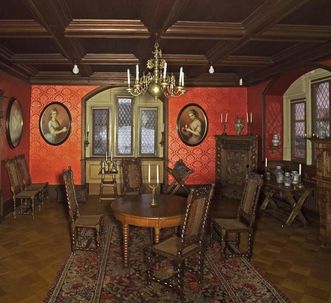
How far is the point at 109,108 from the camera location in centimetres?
799

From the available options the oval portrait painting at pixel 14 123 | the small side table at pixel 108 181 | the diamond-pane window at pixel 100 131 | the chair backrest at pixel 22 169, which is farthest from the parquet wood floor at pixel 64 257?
the diamond-pane window at pixel 100 131

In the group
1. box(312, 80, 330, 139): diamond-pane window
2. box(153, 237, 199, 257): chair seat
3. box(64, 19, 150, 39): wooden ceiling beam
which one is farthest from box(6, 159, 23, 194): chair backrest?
box(312, 80, 330, 139): diamond-pane window

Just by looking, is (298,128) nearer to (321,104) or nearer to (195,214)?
(321,104)

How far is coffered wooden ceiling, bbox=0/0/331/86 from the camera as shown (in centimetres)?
327

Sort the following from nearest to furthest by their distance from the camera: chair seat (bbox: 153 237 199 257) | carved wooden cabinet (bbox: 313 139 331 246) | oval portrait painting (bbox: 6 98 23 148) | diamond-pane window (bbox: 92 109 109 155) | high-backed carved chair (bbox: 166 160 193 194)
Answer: chair seat (bbox: 153 237 199 257) < carved wooden cabinet (bbox: 313 139 331 246) < high-backed carved chair (bbox: 166 160 193 194) < oval portrait painting (bbox: 6 98 23 148) < diamond-pane window (bbox: 92 109 109 155)

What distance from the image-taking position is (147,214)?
344cm

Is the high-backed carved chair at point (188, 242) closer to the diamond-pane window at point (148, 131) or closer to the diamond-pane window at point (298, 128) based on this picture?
the diamond-pane window at point (298, 128)

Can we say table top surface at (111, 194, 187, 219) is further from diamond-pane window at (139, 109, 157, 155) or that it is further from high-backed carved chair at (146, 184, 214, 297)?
diamond-pane window at (139, 109, 157, 155)

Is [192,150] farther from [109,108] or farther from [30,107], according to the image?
[30,107]

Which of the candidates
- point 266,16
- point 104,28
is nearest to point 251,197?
point 266,16

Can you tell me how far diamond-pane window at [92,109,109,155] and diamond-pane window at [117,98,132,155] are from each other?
0.33m

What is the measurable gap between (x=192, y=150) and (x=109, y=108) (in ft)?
7.88

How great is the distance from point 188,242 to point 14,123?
189 inches

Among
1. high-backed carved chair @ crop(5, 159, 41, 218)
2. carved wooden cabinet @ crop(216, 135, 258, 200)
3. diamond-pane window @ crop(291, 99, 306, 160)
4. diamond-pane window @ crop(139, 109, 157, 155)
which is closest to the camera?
high-backed carved chair @ crop(5, 159, 41, 218)
